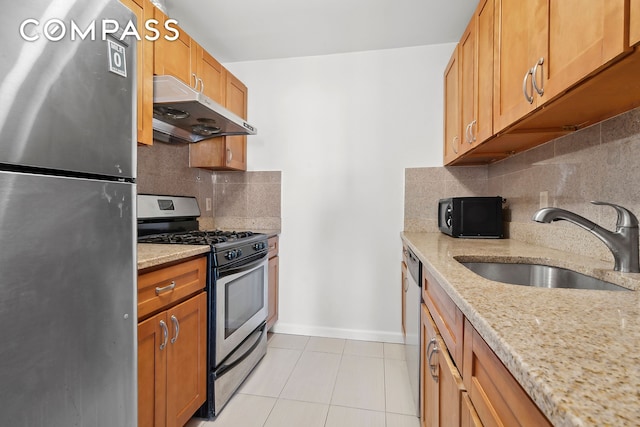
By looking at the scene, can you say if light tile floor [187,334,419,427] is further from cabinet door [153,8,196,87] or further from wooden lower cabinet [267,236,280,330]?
cabinet door [153,8,196,87]

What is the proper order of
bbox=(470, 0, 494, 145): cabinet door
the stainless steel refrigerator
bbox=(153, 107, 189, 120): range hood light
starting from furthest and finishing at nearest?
bbox=(153, 107, 189, 120): range hood light < bbox=(470, 0, 494, 145): cabinet door < the stainless steel refrigerator

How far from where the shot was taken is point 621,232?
37.4 inches

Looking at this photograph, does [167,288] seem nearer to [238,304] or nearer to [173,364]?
[173,364]

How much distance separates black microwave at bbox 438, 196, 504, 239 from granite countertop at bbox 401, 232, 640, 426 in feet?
3.84

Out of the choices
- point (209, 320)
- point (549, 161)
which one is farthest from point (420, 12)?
point (209, 320)

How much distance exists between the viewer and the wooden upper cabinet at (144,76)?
157 centimetres

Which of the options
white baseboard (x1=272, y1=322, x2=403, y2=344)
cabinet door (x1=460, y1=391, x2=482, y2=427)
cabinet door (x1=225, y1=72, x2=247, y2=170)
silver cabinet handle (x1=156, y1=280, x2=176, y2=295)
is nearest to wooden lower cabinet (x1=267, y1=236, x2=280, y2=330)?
white baseboard (x1=272, y1=322, x2=403, y2=344)

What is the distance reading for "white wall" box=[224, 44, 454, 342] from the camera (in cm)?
257

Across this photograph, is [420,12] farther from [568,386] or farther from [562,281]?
[568,386]

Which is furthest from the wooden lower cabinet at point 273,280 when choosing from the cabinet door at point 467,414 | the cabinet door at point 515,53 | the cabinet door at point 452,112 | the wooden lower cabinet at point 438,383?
the cabinet door at point 467,414

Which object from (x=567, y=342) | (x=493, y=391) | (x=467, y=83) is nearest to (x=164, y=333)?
(x=493, y=391)

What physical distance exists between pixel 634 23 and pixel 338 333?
8.29 ft

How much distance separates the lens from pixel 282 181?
2781 millimetres

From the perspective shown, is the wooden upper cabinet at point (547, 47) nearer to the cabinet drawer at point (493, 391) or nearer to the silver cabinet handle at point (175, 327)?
the cabinet drawer at point (493, 391)
